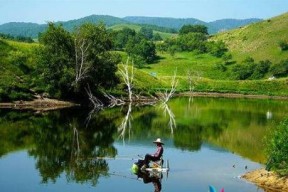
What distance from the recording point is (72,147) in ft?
157

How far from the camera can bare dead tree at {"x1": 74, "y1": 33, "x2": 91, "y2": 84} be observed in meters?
89.1

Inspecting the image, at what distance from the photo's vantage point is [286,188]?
33.5 metres

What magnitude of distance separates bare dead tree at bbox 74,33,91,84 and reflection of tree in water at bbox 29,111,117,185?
2040 centimetres

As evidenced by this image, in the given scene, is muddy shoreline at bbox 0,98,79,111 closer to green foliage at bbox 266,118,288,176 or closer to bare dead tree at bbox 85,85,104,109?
bare dead tree at bbox 85,85,104,109

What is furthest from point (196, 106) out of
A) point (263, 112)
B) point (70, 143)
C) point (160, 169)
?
point (160, 169)

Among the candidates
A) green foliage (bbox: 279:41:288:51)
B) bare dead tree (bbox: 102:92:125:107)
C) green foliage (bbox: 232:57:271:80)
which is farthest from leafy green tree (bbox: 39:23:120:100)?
green foliage (bbox: 279:41:288:51)

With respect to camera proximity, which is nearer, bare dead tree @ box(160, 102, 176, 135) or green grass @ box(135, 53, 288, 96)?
bare dead tree @ box(160, 102, 176, 135)

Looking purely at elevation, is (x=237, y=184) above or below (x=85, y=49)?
below

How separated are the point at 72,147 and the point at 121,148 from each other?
472 centimetres

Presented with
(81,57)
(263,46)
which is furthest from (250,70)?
(81,57)

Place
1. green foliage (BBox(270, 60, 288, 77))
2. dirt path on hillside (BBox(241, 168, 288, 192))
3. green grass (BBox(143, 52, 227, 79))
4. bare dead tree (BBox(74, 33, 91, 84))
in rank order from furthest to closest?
green grass (BBox(143, 52, 227, 79)), green foliage (BBox(270, 60, 288, 77)), bare dead tree (BBox(74, 33, 91, 84)), dirt path on hillside (BBox(241, 168, 288, 192))

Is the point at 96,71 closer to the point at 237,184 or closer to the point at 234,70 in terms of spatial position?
the point at 237,184

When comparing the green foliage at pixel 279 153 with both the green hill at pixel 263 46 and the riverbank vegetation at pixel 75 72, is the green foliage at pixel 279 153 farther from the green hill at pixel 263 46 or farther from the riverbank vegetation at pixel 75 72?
the green hill at pixel 263 46

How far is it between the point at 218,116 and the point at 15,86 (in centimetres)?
3375
